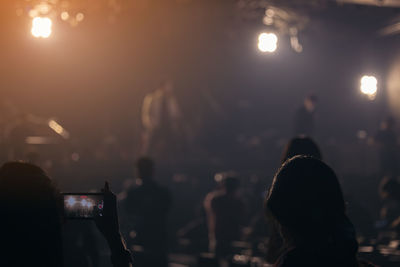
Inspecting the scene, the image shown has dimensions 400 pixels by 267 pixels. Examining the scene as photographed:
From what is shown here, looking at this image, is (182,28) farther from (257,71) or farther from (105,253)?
(105,253)

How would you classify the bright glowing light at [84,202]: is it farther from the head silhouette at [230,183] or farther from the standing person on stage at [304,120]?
the standing person on stage at [304,120]

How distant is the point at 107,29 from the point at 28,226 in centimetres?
2131

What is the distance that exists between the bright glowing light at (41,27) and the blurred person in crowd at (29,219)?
10.4 metres

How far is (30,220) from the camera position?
2.55 metres

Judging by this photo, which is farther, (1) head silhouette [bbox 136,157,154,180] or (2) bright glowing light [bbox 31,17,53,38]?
(2) bright glowing light [bbox 31,17,53,38]

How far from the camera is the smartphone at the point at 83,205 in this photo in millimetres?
2956

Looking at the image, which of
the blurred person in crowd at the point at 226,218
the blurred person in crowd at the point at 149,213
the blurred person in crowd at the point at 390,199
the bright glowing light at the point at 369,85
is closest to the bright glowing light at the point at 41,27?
the blurred person in crowd at the point at 149,213

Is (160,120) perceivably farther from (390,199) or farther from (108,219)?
(108,219)

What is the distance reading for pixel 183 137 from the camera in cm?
1923

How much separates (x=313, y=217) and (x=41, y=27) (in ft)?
35.9

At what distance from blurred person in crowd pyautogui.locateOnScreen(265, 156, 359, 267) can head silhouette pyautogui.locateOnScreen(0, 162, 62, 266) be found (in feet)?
2.94

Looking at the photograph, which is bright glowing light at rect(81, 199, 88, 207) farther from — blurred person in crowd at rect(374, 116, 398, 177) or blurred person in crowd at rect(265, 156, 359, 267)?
blurred person in crowd at rect(374, 116, 398, 177)

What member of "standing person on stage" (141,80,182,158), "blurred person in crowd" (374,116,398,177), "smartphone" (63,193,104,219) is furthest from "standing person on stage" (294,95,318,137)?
"smartphone" (63,193,104,219)

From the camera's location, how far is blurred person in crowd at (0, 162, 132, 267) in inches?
100
